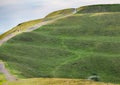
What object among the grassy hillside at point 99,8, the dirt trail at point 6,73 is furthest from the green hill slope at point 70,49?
the grassy hillside at point 99,8

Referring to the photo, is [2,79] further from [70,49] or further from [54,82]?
[70,49]

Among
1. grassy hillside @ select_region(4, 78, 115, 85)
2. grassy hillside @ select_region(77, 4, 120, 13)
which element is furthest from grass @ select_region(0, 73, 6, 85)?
grassy hillside @ select_region(77, 4, 120, 13)

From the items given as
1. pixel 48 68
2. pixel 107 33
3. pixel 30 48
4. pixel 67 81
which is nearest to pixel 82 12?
pixel 107 33

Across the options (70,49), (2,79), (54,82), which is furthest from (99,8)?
(54,82)

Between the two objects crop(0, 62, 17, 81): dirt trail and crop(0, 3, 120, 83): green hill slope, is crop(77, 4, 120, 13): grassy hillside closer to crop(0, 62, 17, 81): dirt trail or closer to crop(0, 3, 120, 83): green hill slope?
crop(0, 3, 120, 83): green hill slope

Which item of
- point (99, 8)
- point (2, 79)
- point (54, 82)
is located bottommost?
point (99, 8)

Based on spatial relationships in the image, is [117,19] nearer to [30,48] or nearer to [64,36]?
[64,36]

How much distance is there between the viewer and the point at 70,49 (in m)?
117

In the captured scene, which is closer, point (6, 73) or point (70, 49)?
point (6, 73)

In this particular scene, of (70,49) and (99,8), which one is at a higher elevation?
(99,8)

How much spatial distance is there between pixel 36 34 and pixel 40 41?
19.3 ft

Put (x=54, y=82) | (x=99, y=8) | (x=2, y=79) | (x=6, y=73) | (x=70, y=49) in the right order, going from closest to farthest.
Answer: (x=54, y=82) → (x=2, y=79) → (x=6, y=73) → (x=70, y=49) → (x=99, y=8)

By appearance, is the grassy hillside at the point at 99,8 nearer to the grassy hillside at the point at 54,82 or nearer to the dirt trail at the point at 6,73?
the dirt trail at the point at 6,73

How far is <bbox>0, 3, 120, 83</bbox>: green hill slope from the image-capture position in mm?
97188
